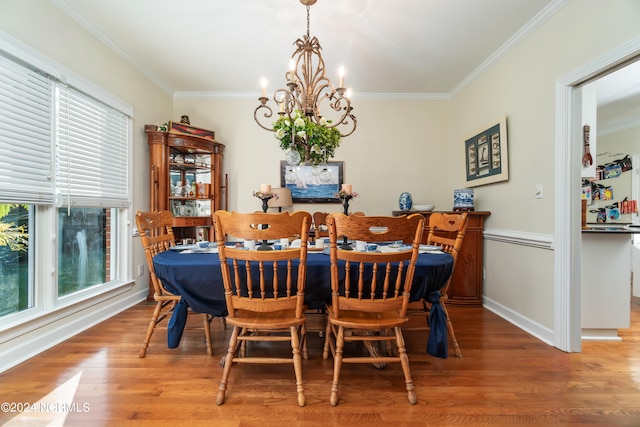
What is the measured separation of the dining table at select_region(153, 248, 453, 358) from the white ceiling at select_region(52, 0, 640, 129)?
1.98 metres

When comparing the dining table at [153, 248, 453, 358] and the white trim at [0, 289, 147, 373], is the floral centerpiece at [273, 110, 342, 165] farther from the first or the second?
the white trim at [0, 289, 147, 373]

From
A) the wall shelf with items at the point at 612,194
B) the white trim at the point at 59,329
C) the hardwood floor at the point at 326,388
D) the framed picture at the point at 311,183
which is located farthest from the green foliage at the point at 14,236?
the wall shelf with items at the point at 612,194

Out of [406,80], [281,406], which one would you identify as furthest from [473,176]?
[281,406]

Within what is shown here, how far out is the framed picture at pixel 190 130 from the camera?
134 inches

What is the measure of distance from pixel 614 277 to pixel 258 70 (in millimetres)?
3909

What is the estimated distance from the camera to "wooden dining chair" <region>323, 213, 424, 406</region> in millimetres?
1395

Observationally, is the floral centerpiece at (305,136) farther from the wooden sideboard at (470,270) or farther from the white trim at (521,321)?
the white trim at (521,321)

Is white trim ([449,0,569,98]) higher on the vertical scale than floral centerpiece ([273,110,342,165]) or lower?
higher

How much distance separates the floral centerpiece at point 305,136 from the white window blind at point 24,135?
1.74m

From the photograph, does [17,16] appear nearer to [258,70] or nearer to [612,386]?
[258,70]

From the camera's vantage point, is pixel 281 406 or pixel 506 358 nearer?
pixel 281 406

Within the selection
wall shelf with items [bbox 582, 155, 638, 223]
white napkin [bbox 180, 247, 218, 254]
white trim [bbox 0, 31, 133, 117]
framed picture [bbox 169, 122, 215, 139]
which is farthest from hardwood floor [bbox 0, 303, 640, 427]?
wall shelf with items [bbox 582, 155, 638, 223]

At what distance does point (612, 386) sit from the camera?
166 cm

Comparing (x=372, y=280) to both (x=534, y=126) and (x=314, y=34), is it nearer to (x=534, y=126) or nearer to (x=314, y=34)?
(x=534, y=126)
